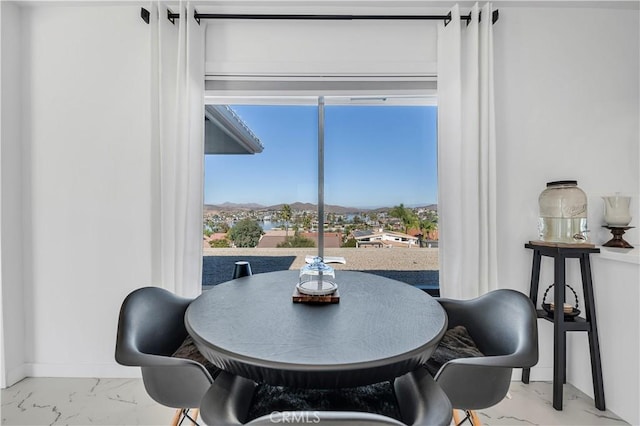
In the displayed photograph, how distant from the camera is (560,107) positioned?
6.88 feet

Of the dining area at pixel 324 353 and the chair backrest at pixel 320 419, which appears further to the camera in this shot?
the dining area at pixel 324 353

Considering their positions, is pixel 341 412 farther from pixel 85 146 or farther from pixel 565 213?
→ pixel 85 146

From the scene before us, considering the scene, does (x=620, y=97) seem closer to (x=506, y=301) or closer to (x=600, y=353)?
(x=600, y=353)

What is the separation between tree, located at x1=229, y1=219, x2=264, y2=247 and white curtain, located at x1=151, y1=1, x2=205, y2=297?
463 mm

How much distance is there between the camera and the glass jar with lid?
1923 millimetres

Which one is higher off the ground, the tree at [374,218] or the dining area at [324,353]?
the tree at [374,218]

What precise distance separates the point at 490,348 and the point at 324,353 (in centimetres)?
92

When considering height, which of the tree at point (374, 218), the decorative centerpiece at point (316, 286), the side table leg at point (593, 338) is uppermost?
the tree at point (374, 218)

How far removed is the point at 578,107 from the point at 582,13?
0.66 m

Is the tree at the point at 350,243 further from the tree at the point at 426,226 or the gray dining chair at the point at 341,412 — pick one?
the gray dining chair at the point at 341,412

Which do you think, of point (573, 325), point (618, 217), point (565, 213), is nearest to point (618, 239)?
point (618, 217)

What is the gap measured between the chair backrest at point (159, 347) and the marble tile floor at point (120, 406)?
2.38 ft

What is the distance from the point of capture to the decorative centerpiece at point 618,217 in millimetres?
1906

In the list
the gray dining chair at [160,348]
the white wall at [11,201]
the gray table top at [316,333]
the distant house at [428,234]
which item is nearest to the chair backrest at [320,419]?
the gray table top at [316,333]
